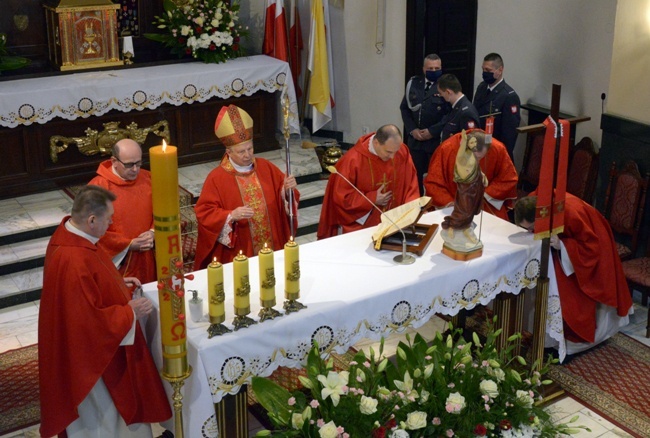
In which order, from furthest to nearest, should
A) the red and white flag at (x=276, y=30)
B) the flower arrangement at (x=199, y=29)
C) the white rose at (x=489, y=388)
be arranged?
the red and white flag at (x=276, y=30)
the flower arrangement at (x=199, y=29)
the white rose at (x=489, y=388)

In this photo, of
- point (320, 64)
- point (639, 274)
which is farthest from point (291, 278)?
point (320, 64)

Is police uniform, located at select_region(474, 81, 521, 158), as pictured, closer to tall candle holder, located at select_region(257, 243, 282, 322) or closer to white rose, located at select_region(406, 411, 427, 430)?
tall candle holder, located at select_region(257, 243, 282, 322)

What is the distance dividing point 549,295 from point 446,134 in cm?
290

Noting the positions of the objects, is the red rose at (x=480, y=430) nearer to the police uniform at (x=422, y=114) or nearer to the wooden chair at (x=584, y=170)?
the wooden chair at (x=584, y=170)

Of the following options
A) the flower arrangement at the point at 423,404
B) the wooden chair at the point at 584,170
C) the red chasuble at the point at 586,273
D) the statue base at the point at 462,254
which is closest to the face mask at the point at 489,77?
the wooden chair at the point at 584,170

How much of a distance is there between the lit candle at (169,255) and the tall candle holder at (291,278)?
48.2 inches

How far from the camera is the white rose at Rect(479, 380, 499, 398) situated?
332cm

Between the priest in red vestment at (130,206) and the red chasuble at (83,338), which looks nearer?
the red chasuble at (83,338)

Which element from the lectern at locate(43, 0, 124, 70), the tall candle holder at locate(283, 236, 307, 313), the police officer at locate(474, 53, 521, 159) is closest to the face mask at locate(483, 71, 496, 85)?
the police officer at locate(474, 53, 521, 159)

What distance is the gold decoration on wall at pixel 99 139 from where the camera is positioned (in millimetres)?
9250

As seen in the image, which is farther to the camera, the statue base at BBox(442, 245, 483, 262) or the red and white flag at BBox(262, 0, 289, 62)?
the red and white flag at BBox(262, 0, 289, 62)

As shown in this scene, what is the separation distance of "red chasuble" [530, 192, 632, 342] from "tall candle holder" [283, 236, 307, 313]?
2267 millimetres

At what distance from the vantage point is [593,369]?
21.4ft

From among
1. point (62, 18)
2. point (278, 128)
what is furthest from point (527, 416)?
point (278, 128)
